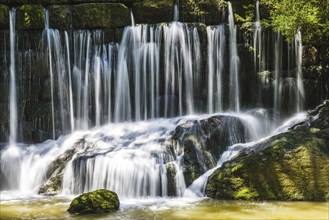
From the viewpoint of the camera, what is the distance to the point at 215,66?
53.9ft

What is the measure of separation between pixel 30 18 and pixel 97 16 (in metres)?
2.57

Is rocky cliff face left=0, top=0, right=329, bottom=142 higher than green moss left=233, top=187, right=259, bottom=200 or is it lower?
higher

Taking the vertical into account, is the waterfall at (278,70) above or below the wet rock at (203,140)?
above

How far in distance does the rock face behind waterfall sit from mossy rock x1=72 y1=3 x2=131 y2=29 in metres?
8.64

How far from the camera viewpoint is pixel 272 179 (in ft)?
32.3

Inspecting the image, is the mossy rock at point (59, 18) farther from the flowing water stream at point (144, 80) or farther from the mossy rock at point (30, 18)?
the mossy rock at point (30, 18)

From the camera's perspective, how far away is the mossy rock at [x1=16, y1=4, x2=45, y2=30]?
52.5 ft

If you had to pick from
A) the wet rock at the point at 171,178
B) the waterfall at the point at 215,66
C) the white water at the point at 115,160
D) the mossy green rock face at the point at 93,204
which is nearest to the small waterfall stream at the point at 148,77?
the waterfall at the point at 215,66

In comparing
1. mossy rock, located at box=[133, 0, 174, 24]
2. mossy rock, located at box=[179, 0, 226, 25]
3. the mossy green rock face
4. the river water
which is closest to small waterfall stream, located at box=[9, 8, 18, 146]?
mossy rock, located at box=[133, 0, 174, 24]

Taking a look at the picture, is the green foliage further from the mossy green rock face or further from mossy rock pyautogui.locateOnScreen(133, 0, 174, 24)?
the mossy green rock face

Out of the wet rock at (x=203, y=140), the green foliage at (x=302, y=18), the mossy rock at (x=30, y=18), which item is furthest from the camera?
the mossy rock at (x=30, y=18)

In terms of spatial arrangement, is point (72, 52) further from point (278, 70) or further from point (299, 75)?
point (299, 75)

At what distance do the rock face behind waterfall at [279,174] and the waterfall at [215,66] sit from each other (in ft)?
19.6

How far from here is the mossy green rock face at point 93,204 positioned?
8461 millimetres
